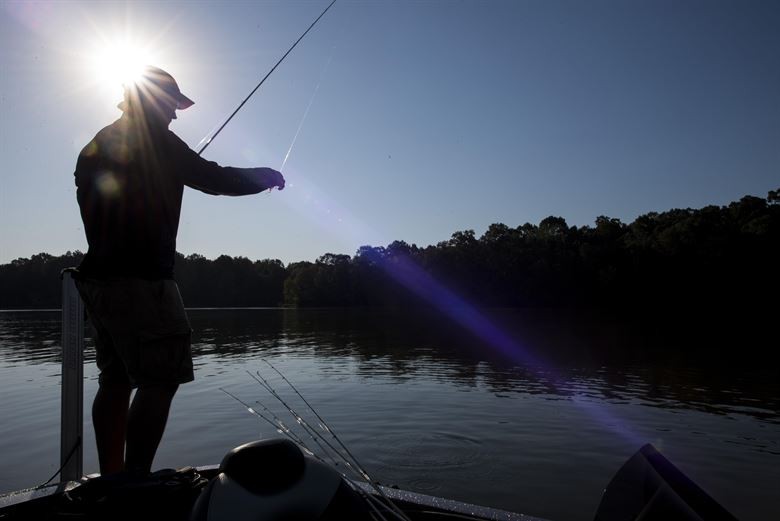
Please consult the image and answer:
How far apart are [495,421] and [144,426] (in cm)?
701

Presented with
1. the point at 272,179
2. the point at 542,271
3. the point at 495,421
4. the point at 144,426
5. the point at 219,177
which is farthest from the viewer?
the point at 542,271

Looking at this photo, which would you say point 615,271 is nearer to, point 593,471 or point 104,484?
point 593,471

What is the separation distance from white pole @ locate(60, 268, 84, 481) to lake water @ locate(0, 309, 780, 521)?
3595 millimetres

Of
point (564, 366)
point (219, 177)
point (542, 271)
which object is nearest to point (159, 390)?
point (219, 177)

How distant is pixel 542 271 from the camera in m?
80.8

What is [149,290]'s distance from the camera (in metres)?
2.58

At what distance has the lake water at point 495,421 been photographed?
5988 mm

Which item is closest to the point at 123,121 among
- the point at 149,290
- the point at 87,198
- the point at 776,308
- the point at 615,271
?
the point at 87,198

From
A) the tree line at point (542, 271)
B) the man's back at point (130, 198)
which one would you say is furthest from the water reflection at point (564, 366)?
the tree line at point (542, 271)

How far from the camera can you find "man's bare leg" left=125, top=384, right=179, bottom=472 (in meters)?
2.43

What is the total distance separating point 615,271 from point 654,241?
7622 mm

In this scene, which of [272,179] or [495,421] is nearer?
[272,179]

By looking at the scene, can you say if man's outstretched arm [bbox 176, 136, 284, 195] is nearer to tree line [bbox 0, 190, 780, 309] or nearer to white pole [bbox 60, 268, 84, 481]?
white pole [bbox 60, 268, 84, 481]

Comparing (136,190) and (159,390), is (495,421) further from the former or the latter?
(136,190)
